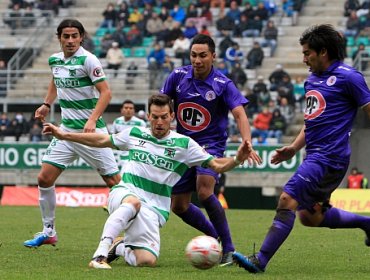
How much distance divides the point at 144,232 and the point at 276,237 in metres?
1.41

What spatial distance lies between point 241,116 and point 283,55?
78.1 ft

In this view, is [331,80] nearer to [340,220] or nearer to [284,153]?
[284,153]

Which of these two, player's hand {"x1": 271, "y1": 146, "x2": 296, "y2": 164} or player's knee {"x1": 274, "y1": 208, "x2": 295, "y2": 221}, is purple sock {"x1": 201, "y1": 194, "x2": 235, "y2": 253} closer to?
player's hand {"x1": 271, "y1": 146, "x2": 296, "y2": 164}

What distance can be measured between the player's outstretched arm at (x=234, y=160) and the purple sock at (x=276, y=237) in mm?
656

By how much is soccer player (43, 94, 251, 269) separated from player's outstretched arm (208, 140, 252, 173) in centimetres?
3

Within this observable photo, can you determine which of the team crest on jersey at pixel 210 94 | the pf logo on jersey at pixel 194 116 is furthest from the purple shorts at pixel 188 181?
the team crest on jersey at pixel 210 94

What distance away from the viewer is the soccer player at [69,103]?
12.7 meters

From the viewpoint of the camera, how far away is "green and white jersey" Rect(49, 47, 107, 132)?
1277 centimetres

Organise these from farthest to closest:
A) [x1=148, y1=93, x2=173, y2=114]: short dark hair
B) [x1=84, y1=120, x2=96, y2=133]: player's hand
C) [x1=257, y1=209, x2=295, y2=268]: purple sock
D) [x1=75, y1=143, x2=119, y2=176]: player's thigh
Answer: [x1=75, y1=143, x2=119, y2=176]: player's thigh → [x1=84, y1=120, x2=96, y2=133]: player's hand → [x1=148, y1=93, x2=173, y2=114]: short dark hair → [x1=257, y1=209, x2=295, y2=268]: purple sock

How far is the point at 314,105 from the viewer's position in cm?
1011

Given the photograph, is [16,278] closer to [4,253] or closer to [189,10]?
[4,253]

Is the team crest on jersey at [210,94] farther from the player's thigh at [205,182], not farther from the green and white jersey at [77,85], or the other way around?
the green and white jersey at [77,85]

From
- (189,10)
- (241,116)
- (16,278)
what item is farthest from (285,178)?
(16,278)

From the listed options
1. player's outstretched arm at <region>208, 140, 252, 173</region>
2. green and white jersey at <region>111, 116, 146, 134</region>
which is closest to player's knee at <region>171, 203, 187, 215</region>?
player's outstretched arm at <region>208, 140, 252, 173</region>
